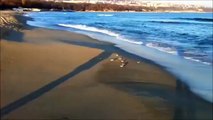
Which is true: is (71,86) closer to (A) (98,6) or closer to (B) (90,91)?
(B) (90,91)

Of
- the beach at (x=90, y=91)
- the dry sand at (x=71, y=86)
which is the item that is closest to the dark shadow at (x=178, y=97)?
the beach at (x=90, y=91)

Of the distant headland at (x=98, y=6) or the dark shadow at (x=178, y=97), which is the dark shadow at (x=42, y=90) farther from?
the distant headland at (x=98, y=6)

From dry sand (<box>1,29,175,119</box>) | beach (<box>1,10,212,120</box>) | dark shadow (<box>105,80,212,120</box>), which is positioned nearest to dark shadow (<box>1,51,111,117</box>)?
beach (<box>1,10,212,120</box>)

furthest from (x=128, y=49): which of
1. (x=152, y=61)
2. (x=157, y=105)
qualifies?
(x=157, y=105)

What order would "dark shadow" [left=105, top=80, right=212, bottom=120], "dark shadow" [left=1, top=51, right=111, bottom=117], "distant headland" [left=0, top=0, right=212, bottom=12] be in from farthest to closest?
"distant headland" [left=0, top=0, right=212, bottom=12], "dark shadow" [left=105, top=80, right=212, bottom=120], "dark shadow" [left=1, top=51, right=111, bottom=117]

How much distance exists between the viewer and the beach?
6605 mm

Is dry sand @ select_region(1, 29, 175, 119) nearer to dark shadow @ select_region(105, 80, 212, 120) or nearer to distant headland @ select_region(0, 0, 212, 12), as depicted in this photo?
dark shadow @ select_region(105, 80, 212, 120)

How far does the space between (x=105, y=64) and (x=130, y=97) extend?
13.2 feet

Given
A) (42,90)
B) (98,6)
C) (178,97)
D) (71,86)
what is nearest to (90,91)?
(71,86)

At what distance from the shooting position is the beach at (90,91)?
6605mm

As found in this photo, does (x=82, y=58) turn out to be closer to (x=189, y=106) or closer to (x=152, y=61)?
(x=152, y=61)

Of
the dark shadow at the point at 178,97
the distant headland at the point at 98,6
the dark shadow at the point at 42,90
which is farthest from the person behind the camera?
the distant headland at the point at 98,6

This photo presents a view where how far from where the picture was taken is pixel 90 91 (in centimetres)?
816

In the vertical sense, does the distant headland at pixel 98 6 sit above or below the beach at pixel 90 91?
below
